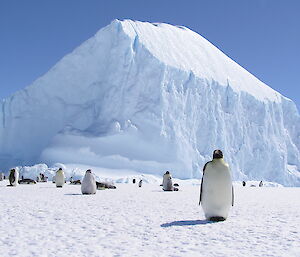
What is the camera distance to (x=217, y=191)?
19.9 feet

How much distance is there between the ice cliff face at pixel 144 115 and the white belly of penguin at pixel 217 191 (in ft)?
85.2

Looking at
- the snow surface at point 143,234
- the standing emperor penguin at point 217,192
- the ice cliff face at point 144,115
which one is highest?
the ice cliff face at point 144,115

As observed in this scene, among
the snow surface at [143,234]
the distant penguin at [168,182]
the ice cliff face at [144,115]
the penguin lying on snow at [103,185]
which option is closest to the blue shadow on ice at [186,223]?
the snow surface at [143,234]

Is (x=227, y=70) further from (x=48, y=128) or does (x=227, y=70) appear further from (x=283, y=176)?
(x=48, y=128)

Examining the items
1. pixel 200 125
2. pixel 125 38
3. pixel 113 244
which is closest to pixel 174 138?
pixel 200 125

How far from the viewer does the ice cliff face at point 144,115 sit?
106ft

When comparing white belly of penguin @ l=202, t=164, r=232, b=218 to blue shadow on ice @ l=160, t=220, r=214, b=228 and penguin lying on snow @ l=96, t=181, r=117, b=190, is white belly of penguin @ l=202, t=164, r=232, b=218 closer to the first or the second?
blue shadow on ice @ l=160, t=220, r=214, b=228

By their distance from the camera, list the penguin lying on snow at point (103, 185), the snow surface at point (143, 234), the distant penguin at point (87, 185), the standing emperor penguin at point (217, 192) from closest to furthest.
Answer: the snow surface at point (143, 234), the standing emperor penguin at point (217, 192), the distant penguin at point (87, 185), the penguin lying on snow at point (103, 185)

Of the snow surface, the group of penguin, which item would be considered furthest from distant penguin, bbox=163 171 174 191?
the group of penguin

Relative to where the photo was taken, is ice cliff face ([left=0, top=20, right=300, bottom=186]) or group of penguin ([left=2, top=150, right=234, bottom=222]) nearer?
group of penguin ([left=2, top=150, right=234, bottom=222])

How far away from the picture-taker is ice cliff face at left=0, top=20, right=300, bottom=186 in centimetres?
3241

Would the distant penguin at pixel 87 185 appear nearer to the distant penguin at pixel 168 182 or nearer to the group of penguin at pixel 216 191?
the distant penguin at pixel 168 182

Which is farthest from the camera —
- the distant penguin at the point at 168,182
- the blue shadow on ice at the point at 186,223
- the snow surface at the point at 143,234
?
the distant penguin at the point at 168,182

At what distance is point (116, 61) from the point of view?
34.7m
